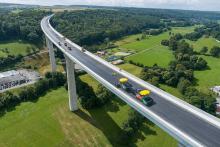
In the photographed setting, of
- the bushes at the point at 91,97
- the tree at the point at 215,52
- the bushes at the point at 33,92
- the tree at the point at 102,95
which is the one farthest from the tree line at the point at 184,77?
the bushes at the point at 33,92

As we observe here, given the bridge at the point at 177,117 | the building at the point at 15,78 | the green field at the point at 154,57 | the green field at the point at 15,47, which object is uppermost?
the bridge at the point at 177,117

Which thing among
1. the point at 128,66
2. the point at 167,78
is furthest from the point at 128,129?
the point at 128,66

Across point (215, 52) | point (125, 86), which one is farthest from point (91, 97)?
point (215, 52)

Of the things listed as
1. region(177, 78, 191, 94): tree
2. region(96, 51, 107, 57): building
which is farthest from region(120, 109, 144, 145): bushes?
region(96, 51, 107, 57): building

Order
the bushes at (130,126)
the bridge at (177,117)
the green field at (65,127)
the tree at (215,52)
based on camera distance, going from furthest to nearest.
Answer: the tree at (215,52)
the green field at (65,127)
the bushes at (130,126)
the bridge at (177,117)

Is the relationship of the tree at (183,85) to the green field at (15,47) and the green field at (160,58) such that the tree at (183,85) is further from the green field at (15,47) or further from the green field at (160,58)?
the green field at (15,47)

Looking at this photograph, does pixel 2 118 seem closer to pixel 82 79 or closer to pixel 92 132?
pixel 92 132
